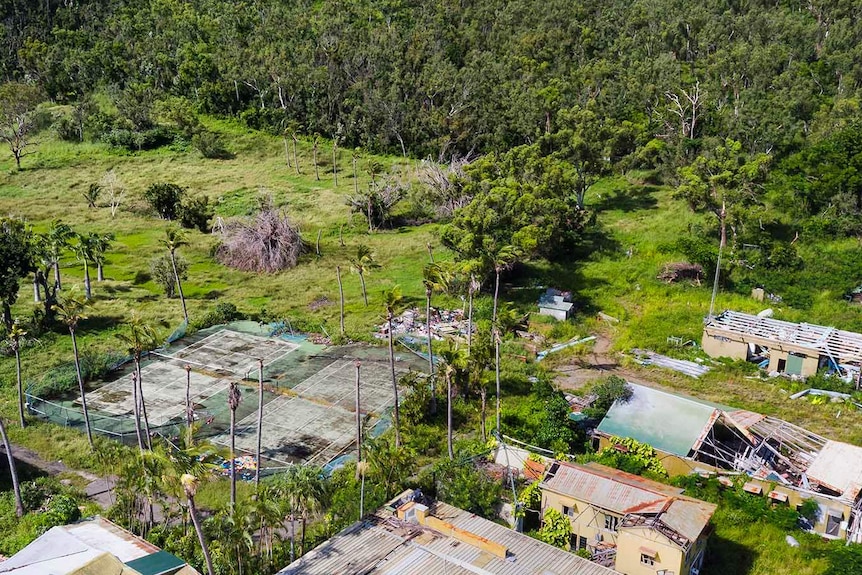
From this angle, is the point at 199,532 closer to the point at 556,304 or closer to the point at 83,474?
the point at 83,474

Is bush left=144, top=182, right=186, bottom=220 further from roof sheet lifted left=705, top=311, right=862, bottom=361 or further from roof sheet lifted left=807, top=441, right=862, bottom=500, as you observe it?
roof sheet lifted left=807, top=441, right=862, bottom=500

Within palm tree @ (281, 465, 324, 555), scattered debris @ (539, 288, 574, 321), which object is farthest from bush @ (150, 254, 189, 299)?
palm tree @ (281, 465, 324, 555)

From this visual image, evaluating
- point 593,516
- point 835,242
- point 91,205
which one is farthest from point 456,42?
point 593,516

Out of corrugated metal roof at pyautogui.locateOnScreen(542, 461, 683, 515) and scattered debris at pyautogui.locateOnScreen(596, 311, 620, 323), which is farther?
scattered debris at pyautogui.locateOnScreen(596, 311, 620, 323)

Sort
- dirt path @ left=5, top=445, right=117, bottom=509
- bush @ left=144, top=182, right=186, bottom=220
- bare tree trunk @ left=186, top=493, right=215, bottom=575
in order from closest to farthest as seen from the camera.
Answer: bare tree trunk @ left=186, top=493, right=215, bottom=575
dirt path @ left=5, top=445, right=117, bottom=509
bush @ left=144, top=182, right=186, bottom=220

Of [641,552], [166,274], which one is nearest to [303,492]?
[641,552]

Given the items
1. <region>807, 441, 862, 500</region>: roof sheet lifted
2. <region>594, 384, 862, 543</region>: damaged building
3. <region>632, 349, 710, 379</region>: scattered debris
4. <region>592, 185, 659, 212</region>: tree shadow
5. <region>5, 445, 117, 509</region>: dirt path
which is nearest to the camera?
<region>594, 384, 862, 543</region>: damaged building

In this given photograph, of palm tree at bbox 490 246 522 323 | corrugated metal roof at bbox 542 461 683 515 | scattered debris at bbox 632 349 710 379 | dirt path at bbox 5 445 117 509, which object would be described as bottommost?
dirt path at bbox 5 445 117 509

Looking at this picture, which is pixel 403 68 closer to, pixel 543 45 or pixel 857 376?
pixel 543 45
